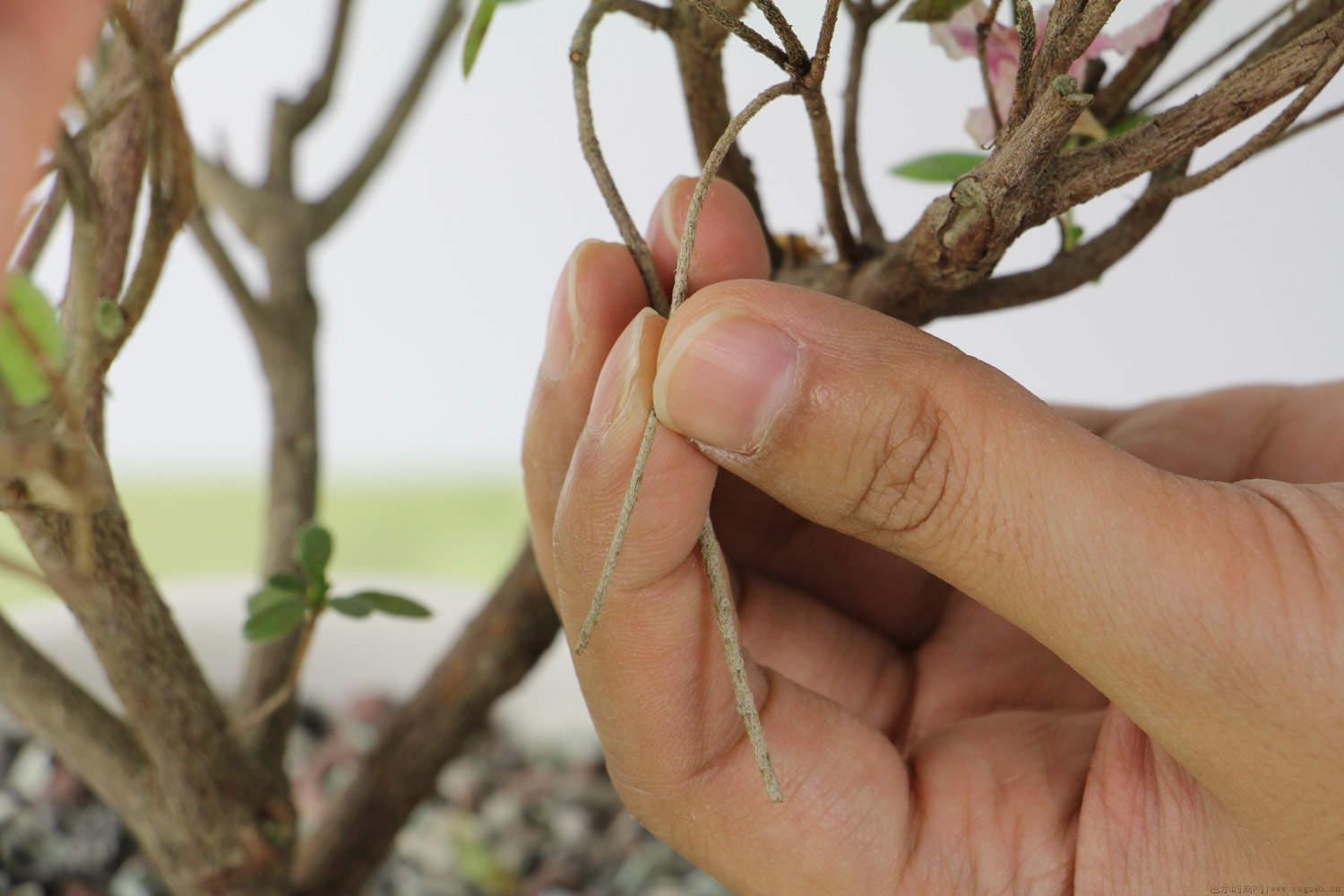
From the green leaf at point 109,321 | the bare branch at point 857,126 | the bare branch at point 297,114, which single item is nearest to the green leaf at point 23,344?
the green leaf at point 109,321

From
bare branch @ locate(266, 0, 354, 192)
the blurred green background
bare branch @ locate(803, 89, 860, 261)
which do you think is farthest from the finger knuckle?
the blurred green background

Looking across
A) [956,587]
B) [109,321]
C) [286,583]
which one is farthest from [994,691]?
[109,321]

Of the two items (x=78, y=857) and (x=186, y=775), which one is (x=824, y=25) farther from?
(x=78, y=857)

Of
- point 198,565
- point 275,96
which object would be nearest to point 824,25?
point 275,96

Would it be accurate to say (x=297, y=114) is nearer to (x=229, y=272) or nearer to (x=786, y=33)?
(x=229, y=272)

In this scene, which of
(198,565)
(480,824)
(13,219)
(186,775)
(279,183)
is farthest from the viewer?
(198,565)

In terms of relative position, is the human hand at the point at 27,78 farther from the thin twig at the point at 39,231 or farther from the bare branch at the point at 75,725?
the bare branch at the point at 75,725

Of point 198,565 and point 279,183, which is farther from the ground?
point 279,183

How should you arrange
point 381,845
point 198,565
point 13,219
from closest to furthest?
point 13,219 < point 381,845 < point 198,565
